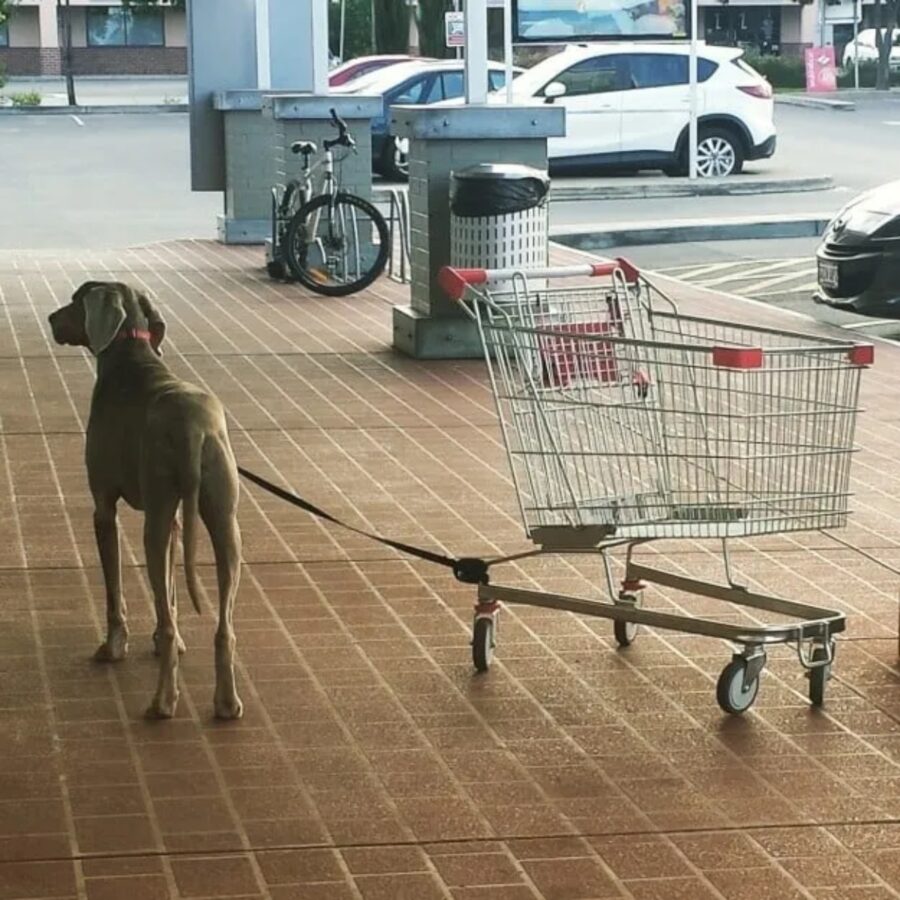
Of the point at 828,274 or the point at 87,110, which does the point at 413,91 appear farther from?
the point at 87,110

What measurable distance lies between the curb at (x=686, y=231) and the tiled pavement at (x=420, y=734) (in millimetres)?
11634

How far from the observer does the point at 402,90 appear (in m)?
29.2

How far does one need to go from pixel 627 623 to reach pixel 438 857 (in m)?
1.75

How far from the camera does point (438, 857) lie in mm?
4676

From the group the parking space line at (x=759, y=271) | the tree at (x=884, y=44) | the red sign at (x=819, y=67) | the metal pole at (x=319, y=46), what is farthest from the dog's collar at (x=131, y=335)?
the tree at (x=884, y=44)

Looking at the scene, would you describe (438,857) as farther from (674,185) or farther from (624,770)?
(674,185)

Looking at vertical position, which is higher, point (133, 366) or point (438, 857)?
point (133, 366)

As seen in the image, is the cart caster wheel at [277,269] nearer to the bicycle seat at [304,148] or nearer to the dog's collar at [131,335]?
the bicycle seat at [304,148]

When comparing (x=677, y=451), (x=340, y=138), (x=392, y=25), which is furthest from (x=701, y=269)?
(x=392, y=25)

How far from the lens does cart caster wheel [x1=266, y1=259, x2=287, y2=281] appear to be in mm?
16453

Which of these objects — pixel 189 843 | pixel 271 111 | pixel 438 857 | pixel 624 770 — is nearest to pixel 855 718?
pixel 624 770

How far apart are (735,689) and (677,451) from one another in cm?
71

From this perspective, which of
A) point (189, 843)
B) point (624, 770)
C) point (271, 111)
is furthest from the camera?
point (271, 111)

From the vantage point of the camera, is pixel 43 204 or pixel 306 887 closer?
pixel 306 887
